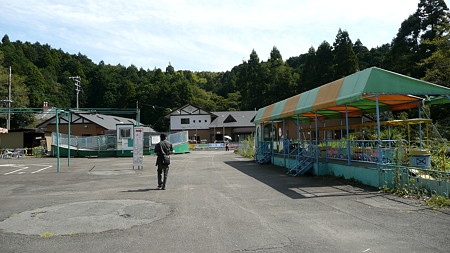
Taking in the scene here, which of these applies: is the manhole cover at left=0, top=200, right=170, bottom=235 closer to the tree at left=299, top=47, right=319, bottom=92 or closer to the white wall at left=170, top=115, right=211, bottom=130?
the tree at left=299, top=47, right=319, bottom=92

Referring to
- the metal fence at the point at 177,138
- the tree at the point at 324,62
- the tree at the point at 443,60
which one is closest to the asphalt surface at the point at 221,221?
the tree at the point at 443,60

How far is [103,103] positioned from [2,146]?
164 ft

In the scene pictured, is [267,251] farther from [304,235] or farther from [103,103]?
[103,103]

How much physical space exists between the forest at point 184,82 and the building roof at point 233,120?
9919 mm

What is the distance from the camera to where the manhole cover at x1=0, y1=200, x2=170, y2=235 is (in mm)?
6234

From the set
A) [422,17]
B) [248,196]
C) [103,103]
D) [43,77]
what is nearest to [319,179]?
[248,196]

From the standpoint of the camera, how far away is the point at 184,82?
89812 millimetres

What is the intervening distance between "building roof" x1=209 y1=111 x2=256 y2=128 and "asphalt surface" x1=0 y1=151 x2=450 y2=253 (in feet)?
188

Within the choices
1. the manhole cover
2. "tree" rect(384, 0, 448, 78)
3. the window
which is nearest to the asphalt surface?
the manhole cover

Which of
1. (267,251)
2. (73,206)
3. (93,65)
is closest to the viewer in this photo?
(267,251)

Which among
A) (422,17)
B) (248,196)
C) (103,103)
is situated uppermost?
(422,17)

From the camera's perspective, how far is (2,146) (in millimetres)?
38188

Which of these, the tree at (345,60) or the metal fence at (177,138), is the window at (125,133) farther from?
the tree at (345,60)

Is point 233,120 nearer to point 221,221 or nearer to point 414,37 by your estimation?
point 414,37
